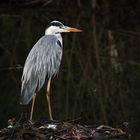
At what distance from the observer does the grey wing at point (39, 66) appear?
7.08m

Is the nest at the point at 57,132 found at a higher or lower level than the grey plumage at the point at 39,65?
lower

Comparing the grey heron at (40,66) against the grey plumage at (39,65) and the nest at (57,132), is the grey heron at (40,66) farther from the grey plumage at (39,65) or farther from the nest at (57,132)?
the nest at (57,132)

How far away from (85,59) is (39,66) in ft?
15.5

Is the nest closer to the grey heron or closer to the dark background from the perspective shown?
Result: the grey heron

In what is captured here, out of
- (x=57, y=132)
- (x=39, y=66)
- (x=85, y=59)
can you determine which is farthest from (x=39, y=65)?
(x=85, y=59)

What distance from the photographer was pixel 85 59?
1205 centimetres

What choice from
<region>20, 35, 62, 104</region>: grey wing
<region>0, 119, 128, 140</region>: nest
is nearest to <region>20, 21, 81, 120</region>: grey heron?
<region>20, 35, 62, 104</region>: grey wing

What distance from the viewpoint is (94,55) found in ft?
40.5

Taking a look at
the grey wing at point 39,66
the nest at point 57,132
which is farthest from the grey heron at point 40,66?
the nest at point 57,132

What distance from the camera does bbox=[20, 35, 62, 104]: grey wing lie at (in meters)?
7.08

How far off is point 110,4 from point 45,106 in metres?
11.3

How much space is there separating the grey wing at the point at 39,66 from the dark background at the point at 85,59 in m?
1.01

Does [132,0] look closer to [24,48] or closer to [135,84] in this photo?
[24,48]

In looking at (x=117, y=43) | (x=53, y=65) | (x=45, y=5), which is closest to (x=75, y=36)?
(x=117, y=43)
